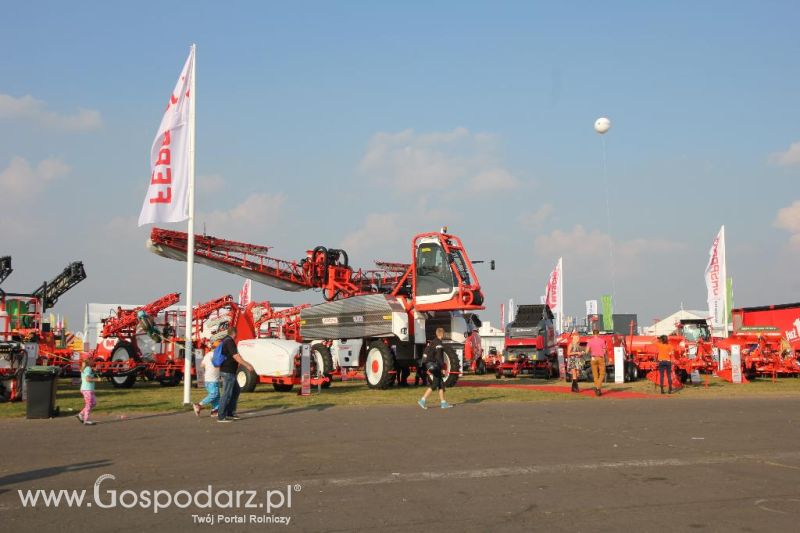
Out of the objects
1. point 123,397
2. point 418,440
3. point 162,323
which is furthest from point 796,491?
point 162,323

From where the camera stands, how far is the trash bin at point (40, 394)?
45.1 feet

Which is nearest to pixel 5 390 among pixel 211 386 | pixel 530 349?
pixel 211 386

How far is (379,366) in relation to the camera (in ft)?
69.1

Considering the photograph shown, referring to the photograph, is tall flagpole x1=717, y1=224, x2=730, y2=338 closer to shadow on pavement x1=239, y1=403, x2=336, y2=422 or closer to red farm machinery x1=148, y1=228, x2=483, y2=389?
red farm machinery x1=148, y1=228, x2=483, y2=389

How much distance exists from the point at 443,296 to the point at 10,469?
14.1 metres

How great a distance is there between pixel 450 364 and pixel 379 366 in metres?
2.13

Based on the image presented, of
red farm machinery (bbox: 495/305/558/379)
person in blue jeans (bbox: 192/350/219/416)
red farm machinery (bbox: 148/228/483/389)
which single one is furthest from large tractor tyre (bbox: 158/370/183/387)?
red farm machinery (bbox: 495/305/558/379)

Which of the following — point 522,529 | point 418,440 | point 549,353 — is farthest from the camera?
point 549,353

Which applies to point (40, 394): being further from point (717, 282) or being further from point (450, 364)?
point (717, 282)

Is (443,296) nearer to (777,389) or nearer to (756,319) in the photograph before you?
(777,389)

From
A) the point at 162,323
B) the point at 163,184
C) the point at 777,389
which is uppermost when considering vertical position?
the point at 163,184

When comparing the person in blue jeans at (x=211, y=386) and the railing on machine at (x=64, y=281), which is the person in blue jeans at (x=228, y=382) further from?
the railing on machine at (x=64, y=281)

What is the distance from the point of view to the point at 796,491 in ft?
23.1

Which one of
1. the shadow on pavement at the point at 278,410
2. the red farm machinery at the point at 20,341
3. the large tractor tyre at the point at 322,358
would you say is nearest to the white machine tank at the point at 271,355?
the large tractor tyre at the point at 322,358
